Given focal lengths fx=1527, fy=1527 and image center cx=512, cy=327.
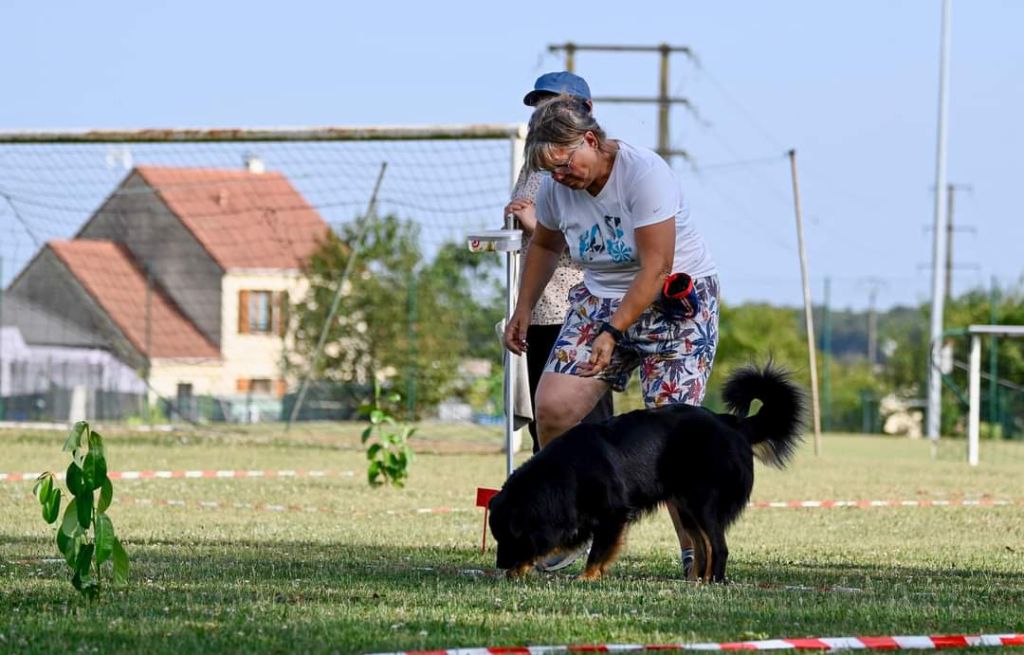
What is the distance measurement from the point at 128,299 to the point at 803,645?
107 ft

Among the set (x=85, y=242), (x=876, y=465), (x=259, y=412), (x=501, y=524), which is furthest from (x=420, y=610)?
(x=85, y=242)

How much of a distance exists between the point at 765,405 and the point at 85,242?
126 feet

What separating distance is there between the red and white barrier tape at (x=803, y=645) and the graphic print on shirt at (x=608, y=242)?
1.85m

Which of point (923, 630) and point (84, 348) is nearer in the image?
point (923, 630)

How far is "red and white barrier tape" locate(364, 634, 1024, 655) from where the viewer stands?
3637mm

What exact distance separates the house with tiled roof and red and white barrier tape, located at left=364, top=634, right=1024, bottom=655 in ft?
60.0

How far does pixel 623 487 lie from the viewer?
5.06 meters

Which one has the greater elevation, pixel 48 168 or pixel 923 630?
pixel 48 168

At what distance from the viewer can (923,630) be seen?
4152mm

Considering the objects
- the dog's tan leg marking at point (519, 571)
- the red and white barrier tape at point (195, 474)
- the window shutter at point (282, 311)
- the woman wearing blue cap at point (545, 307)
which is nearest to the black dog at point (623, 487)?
the dog's tan leg marking at point (519, 571)

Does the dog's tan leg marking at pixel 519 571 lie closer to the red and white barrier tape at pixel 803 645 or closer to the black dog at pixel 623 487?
the black dog at pixel 623 487

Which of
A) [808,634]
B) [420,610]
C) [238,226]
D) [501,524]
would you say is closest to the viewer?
[808,634]

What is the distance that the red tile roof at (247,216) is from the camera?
22.2m

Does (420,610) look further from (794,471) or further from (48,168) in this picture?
(48,168)
